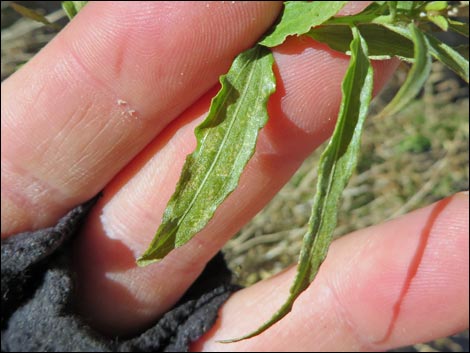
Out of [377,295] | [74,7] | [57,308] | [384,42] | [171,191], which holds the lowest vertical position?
[377,295]

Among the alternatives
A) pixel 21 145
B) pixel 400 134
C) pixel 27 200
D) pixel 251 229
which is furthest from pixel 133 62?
pixel 400 134

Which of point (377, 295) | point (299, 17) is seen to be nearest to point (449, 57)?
point (299, 17)

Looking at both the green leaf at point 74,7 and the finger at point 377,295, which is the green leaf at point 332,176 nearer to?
the finger at point 377,295

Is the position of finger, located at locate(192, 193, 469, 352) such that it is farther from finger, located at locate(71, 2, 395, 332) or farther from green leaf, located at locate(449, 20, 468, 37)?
green leaf, located at locate(449, 20, 468, 37)

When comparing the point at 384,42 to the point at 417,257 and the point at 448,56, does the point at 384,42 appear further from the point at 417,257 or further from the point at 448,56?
the point at 417,257

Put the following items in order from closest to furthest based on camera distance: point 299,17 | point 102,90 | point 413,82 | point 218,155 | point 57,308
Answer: point 413,82 → point 218,155 → point 299,17 → point 102,90 → point 57,308

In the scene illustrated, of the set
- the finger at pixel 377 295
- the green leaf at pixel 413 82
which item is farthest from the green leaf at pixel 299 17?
the finger at pixel 377 295

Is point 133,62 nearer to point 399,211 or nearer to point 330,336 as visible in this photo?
point 330,336
